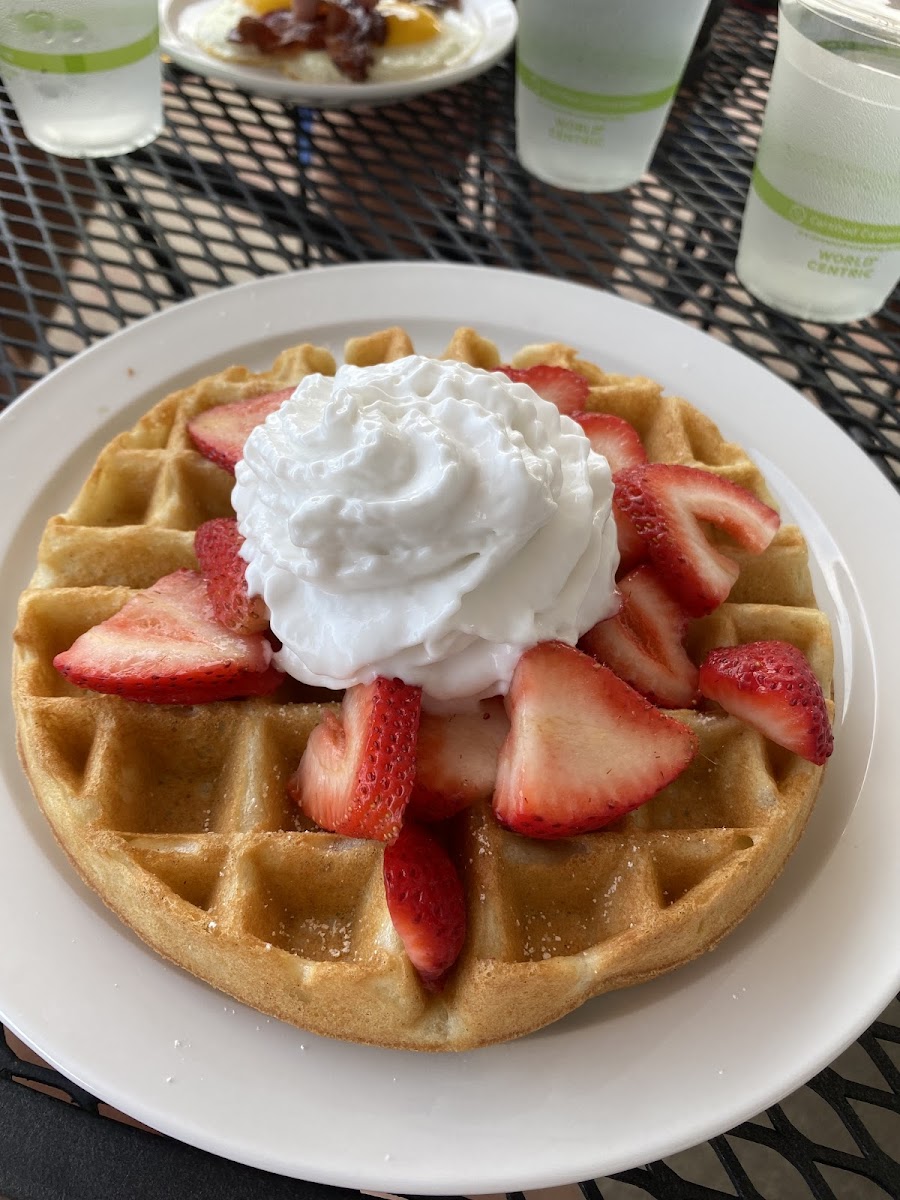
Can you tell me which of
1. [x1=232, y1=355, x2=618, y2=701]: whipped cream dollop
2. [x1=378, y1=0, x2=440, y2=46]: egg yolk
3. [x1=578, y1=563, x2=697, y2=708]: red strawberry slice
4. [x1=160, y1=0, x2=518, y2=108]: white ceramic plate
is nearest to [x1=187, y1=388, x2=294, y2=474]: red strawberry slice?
[x1=232, y1=355, x2=618, y2=701]: whipped cream dollop

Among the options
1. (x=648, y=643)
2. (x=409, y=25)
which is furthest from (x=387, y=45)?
(x=648, y=643)

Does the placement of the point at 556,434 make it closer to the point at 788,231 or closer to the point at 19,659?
the point at 19,659

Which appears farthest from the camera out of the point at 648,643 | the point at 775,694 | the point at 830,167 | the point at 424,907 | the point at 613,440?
the point at 830,167

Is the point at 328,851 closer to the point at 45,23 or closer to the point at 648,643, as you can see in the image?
the point at 648,643

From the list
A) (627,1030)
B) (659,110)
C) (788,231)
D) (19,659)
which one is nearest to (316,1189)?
(627,1030)

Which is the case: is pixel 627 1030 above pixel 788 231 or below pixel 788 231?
below

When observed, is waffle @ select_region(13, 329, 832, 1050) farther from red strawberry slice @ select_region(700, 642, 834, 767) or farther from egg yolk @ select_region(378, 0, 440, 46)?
egg yolk @ select_region(378, 0, 440, 46)
